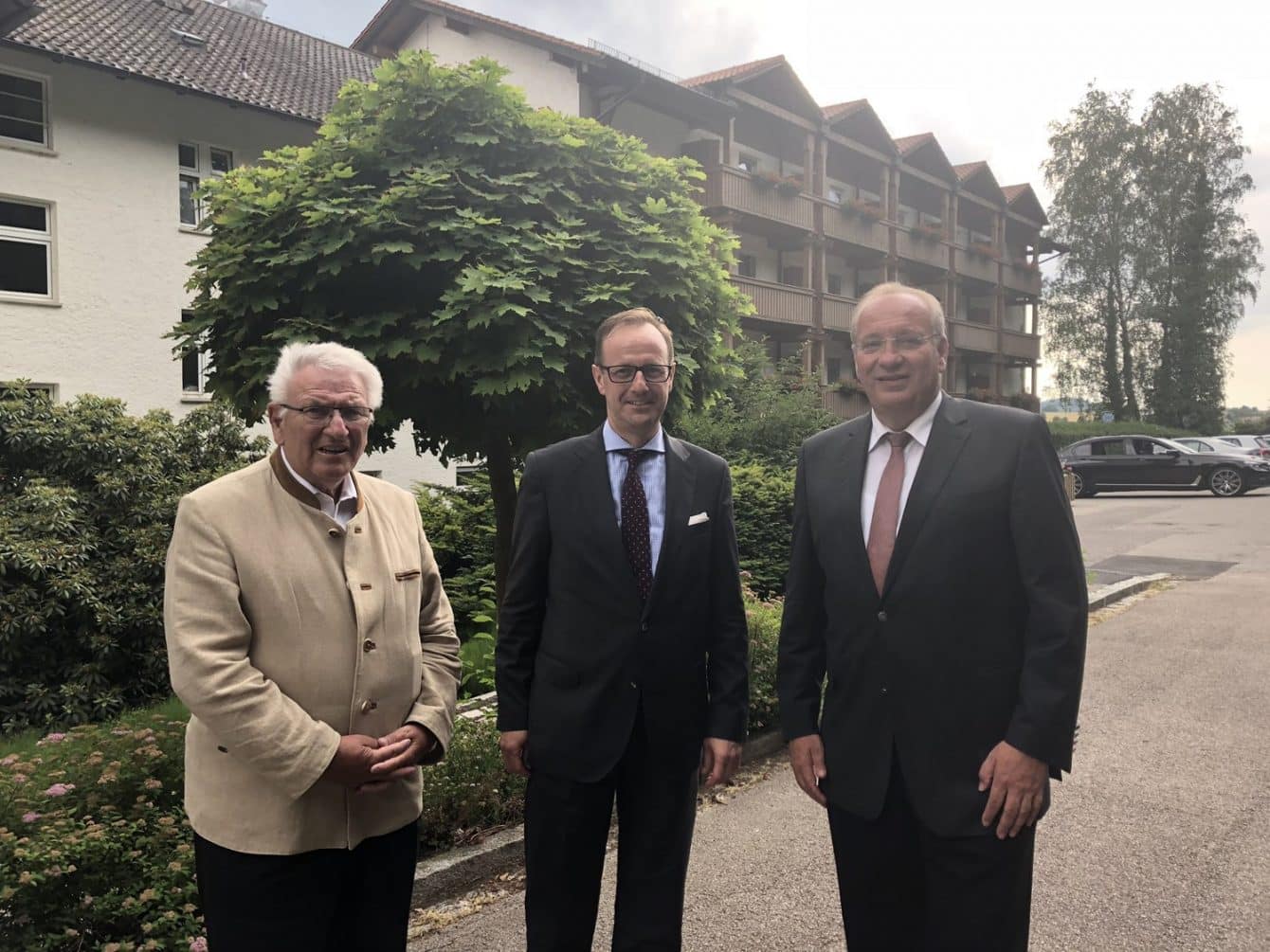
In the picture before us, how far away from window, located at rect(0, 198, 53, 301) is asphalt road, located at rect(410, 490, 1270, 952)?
16525 mm

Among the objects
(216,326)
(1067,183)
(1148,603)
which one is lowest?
(1148,603)

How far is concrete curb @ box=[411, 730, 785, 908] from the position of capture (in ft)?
12.4

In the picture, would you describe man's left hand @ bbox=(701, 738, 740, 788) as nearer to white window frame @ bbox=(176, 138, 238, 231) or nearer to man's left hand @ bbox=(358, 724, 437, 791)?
man's left hand @ bbox=(358, 724, 437, 791)

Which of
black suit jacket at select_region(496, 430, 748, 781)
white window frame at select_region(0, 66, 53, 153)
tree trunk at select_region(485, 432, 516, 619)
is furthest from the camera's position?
white window frame at select_region(0, 66, 53, 153)

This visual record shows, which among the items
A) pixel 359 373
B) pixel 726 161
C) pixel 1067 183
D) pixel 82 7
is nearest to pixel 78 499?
pixel 359 373

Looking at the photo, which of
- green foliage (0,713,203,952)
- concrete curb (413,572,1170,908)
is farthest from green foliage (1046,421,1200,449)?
green foliage (0,713,203,952)

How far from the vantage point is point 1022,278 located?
43938 millimetres

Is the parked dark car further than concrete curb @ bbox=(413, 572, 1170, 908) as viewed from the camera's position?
Yes

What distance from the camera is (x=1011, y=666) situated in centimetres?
243

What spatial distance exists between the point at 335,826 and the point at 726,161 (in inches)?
1048

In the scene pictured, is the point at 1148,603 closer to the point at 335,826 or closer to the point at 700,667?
the point at 700,667

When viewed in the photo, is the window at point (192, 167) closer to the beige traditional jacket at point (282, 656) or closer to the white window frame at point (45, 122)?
the white window frame at point (45, 122)

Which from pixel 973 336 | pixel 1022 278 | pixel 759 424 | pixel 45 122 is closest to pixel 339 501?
pixel 759 424

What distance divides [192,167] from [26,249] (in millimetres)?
3599
